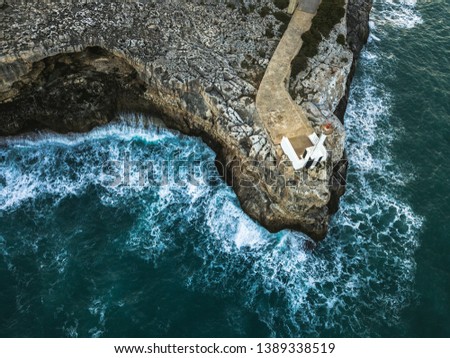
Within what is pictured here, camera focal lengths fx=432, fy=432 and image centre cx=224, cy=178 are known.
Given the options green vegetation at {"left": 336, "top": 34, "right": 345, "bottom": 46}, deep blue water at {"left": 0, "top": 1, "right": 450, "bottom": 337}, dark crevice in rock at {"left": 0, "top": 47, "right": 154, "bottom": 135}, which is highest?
green vegetation at {"left": 336, "top": 34, "right": 345, "bottom": 46}

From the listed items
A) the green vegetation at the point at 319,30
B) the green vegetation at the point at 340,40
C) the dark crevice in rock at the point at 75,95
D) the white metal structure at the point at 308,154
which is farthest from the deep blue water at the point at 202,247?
the green vegetation at the point at 319,30

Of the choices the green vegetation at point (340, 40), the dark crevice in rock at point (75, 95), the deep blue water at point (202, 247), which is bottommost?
the deep blue water at point (202, 247)

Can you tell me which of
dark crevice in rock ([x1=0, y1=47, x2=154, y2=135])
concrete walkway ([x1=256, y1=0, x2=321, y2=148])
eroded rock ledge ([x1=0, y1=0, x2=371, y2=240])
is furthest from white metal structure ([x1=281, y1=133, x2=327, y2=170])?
dark crevice in rock ([x1=0, y1=47, x2=154, y2=135])

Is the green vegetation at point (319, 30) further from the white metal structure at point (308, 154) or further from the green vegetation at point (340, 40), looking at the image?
the white metal structure at point (308, 154)

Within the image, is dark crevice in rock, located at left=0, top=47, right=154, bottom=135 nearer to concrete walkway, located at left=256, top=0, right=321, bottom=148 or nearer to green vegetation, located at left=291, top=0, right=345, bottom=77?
concrete walkway, located at left=256, top=0, right=321, bottom=148

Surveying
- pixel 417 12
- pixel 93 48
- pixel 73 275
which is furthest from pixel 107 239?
pixel 417 12

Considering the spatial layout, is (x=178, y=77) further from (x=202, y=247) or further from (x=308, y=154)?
(x=202, y=247)
